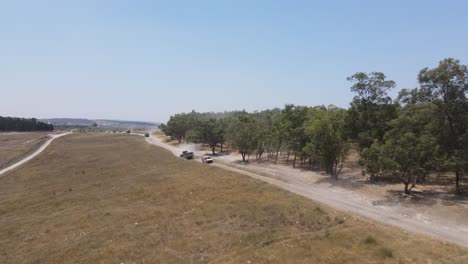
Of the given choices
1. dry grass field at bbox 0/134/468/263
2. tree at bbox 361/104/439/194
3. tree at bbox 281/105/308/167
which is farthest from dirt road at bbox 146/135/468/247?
tree at bbox 281/105/308/167

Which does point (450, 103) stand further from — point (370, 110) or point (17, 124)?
point (17, 124)

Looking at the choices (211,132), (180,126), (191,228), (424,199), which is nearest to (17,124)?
(180,126)

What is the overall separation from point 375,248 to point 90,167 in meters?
57.9

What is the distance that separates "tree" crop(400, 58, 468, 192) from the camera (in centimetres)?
2905

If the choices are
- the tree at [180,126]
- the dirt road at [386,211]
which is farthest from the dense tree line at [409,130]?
the tree at [180,126]

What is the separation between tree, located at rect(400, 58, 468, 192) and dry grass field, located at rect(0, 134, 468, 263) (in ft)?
49.7

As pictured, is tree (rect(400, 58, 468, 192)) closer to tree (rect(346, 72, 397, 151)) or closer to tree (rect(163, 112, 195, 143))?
tree (rect(346, 72, 397, 151))

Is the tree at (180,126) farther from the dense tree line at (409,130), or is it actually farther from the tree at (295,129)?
the dense tree line at (409,130)

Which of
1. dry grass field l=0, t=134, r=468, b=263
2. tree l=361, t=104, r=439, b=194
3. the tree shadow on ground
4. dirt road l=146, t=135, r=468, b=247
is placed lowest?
dry grass field l=0, t=134, r=468, b=263

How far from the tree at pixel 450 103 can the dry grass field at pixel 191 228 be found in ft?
49.7

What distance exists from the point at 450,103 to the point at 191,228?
28116 millimetres

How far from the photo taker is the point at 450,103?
1193 inches

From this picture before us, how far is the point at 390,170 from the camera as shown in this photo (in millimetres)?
30000

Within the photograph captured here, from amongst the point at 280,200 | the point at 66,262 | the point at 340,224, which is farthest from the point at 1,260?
the point at 340,224
